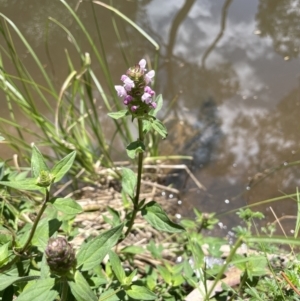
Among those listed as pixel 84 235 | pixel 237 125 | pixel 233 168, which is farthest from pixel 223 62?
pixel 84 235

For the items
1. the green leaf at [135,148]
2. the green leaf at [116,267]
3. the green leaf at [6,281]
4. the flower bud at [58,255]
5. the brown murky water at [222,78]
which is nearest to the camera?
the flower bud at [58,255]

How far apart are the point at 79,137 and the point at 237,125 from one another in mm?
887

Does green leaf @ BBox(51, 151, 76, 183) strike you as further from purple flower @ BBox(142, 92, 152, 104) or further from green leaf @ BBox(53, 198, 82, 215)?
purple flower @ BBox(142, 92, 152, 104)

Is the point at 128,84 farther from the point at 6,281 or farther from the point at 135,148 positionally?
the point at 6,281

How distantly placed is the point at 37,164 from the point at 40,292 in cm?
30

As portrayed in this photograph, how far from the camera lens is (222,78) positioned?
104 inches

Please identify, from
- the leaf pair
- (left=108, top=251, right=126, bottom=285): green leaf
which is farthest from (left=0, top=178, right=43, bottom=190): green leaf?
(left=108, top=251, right=126, bottom=285): green leaf

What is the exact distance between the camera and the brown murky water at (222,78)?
88.0 inches

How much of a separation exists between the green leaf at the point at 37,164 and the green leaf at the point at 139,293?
0.40 m

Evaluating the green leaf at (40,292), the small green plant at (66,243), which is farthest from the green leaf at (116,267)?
the green leaf at (40,292)

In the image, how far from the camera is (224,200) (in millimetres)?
2174

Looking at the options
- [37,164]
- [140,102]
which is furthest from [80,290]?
[140,102]

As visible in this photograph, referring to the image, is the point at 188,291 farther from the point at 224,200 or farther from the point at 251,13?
the point at 251,13

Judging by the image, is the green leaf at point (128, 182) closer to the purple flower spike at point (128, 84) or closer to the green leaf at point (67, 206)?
the green leaf at point (67, 206)
